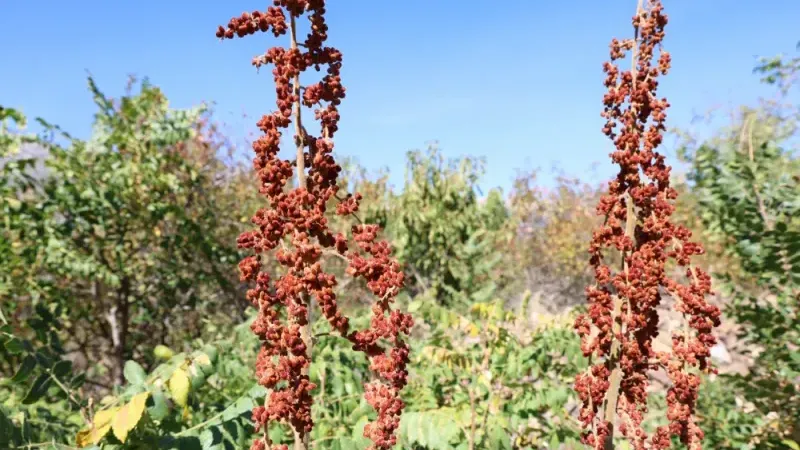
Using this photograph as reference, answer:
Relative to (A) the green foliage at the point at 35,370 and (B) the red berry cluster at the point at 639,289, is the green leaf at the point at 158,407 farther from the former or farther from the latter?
(B) the red berry cluster at the point at 639,289

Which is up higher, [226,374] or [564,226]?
[564,226]

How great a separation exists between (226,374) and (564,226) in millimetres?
21865

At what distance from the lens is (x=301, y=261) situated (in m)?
2.03

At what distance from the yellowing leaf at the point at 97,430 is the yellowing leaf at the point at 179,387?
0.26m

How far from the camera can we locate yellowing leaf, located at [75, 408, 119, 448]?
7.19ft

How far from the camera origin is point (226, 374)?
4.62m

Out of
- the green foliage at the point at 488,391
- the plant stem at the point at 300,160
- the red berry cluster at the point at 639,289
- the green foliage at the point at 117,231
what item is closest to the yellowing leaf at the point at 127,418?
the plant stem at the point at 300,160

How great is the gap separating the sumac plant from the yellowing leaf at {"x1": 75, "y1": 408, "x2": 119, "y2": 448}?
62 cm

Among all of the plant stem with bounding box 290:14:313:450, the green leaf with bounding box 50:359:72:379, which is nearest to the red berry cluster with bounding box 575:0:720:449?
the plant stem with bounding box 290:14:313:450

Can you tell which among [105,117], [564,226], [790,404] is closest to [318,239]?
[790,404]

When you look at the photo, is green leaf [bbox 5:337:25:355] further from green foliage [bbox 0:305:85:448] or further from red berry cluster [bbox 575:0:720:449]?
red berry cluster [bbox 575:0:720:449]

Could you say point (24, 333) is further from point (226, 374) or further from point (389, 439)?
point (389, 439)

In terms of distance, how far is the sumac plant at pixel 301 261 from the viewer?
1.96 m

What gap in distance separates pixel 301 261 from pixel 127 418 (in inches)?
33.7
